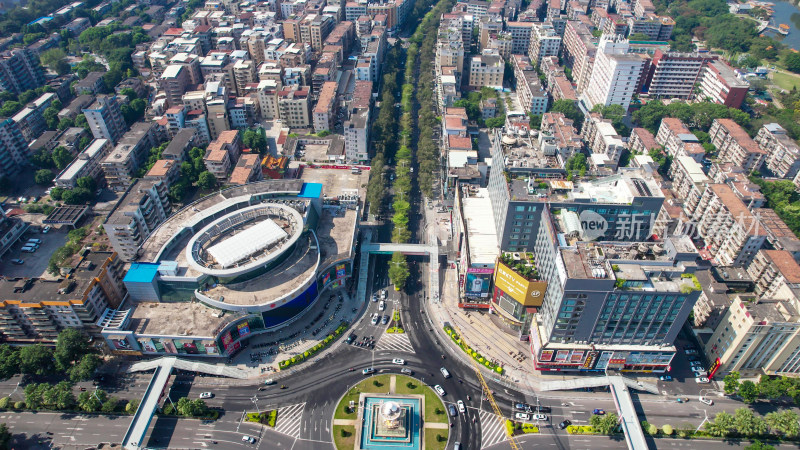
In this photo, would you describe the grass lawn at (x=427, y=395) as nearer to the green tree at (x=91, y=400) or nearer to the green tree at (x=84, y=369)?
the green tree at (x=91, y=400)

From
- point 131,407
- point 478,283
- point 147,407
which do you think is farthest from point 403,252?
point 131,407

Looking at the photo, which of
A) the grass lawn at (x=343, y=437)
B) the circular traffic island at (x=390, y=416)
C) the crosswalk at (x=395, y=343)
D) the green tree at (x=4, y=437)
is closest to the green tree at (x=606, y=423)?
the circular traffic island at (x=390, y=416)

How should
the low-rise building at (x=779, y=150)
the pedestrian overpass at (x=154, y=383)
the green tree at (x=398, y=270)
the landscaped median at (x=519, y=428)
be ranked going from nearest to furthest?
the pedestrian overpass at (x=154, y=383)
the landscaped median at (x=519, y=428)
the green tree at (x=398, y=270)
the low-rise building at (x=779, y=150)

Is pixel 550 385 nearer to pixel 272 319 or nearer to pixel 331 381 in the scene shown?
pixel 331 381

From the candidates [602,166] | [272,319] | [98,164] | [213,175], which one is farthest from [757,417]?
[98,164]

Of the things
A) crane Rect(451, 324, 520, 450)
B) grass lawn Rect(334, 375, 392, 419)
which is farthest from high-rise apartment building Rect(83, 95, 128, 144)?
crane Rect(451, 324, 520, 450)

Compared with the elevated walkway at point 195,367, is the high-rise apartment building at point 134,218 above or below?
above

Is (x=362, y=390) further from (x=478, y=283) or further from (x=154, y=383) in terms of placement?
(x=154, y=383)
